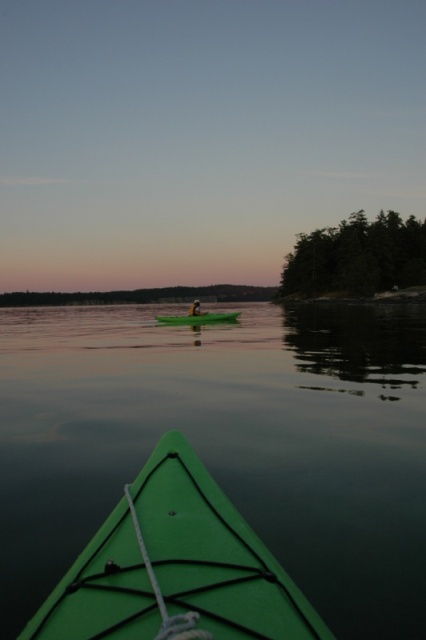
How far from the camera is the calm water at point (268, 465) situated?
362cm

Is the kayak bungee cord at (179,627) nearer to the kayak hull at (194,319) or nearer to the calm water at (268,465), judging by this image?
the calm water at (268,465)

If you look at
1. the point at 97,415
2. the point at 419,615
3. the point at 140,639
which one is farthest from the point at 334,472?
the point at 97,415

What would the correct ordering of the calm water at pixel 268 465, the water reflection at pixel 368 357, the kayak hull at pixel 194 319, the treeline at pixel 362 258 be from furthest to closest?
1. the treeline at pixel 362 258
2. the kayak hull at pixel 194 319
3. the water reflection at pixel 368 357
4. the calm water at pixel 268 465

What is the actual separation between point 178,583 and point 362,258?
96932mm

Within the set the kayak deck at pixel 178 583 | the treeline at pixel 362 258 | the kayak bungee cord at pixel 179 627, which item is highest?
the treeline at pixel 362 258

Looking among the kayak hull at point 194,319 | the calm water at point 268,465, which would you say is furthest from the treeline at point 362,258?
the calm water at point 268,465

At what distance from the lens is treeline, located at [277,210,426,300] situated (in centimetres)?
9519

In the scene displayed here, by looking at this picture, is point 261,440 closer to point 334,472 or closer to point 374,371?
point 334,472

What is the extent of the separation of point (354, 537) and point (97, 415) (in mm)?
6050

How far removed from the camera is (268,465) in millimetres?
6125

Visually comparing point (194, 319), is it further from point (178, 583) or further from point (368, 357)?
point (178, 583)

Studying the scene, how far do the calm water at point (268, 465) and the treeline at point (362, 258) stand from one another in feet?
281

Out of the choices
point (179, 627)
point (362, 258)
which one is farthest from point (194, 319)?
point (362, 258)

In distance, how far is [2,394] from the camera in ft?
37.0
